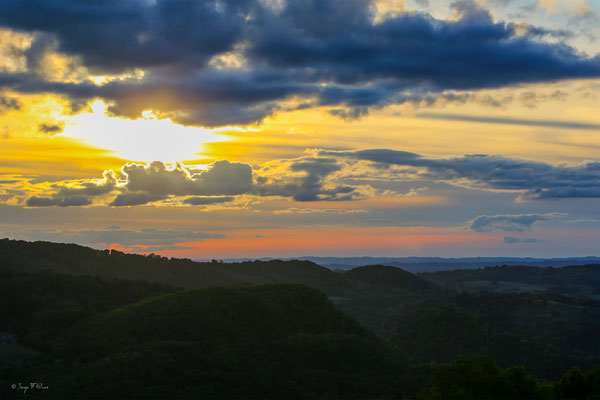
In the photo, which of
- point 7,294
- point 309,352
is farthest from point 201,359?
point 7,294

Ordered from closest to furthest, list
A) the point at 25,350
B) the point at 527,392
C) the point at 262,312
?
the point at 527,392, the point at 25,350, the point at 262,312

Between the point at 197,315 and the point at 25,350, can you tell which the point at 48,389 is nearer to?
the point at 25,350

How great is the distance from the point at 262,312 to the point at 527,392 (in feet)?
281

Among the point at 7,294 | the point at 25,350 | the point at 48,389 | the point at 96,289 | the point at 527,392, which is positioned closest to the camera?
the point at 527,392

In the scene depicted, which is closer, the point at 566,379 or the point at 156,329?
the point at 566,379

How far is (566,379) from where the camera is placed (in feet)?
278

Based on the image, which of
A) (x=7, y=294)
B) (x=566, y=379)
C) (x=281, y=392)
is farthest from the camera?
(x=7, y=294)

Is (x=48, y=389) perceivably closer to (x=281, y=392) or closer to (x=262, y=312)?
(x=281, y=392)

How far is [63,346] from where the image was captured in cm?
13300

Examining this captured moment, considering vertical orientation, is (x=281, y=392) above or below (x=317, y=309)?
below

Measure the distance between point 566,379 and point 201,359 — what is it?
229ft

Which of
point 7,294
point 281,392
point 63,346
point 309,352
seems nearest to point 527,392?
point 281,392

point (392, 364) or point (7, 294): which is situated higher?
point (7, 294)

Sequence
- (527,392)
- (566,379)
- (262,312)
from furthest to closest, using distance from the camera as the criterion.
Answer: (262,312) < (566,379) < (527,392)
